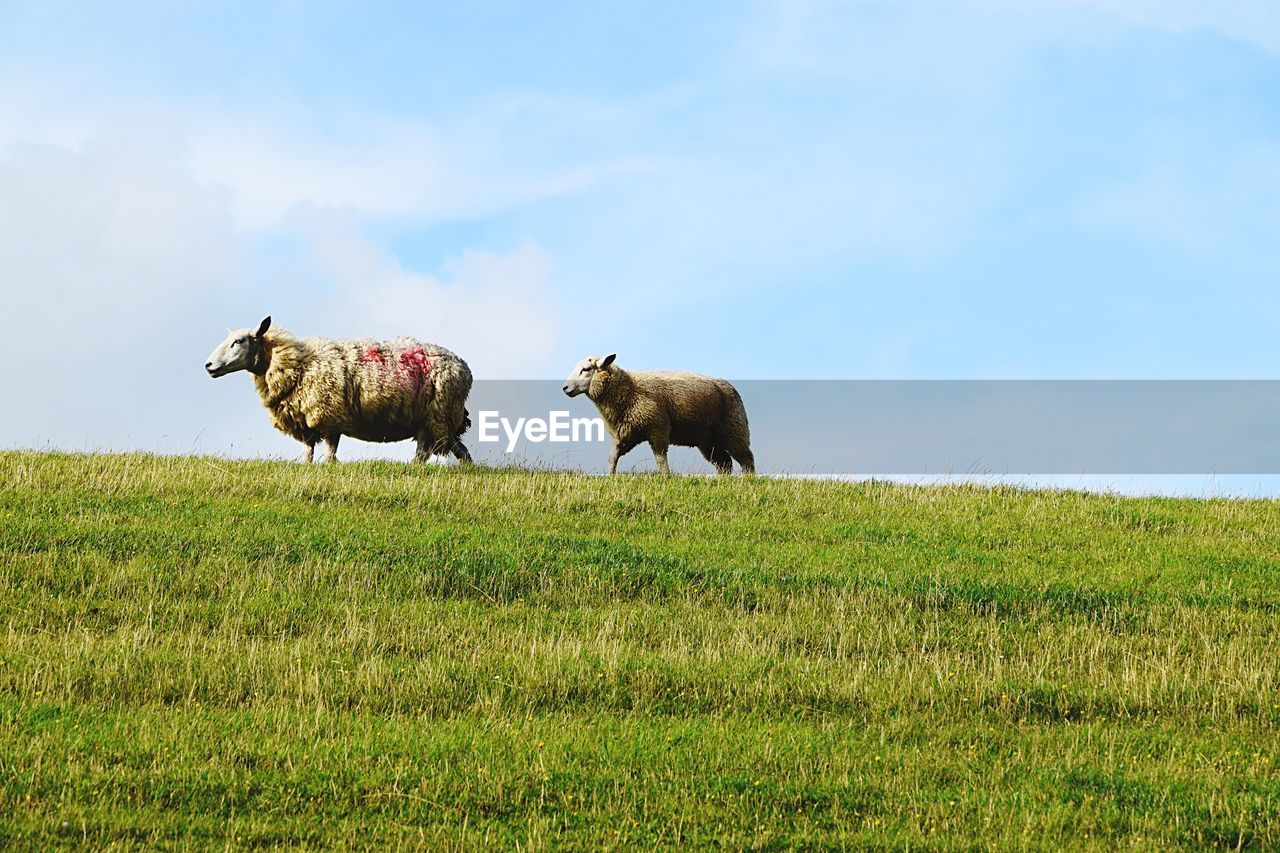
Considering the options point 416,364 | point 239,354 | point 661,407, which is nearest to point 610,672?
point 416,364

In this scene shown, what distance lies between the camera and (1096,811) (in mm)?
7773

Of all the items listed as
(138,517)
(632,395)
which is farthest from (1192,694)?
(632,395)

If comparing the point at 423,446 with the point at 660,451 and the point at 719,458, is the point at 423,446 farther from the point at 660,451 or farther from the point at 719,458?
the point at 719,458

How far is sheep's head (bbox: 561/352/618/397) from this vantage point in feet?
87.7

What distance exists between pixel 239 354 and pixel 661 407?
9.27 meters

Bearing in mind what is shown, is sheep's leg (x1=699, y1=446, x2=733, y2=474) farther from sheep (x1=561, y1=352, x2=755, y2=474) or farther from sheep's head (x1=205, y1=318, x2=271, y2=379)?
sheep's head (x1=205, y1=318, x2=271, y2=379)

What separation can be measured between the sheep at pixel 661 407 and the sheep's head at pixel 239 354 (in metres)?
6.71

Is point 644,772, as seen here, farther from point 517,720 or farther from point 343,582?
point 343,582

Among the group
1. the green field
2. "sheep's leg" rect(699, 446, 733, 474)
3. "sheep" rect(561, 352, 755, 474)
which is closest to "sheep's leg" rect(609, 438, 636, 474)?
"sheep" rect(561, 352, 755, 474)

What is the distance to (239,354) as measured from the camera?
83.0 ft

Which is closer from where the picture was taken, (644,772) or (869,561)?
(644,772)

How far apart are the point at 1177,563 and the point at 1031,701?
27.1 feet

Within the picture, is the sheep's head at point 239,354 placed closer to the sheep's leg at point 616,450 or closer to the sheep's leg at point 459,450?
the sheep's leg at point 459,450

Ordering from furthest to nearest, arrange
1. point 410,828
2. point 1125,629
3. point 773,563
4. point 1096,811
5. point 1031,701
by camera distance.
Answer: point 773,563 < point 1125,629 < point 1031,701 < point 1096,811 < point 410,828
